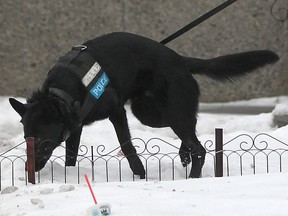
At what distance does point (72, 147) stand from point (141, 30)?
659 centimetres

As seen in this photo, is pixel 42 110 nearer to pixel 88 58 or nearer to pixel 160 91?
pixel 88 58

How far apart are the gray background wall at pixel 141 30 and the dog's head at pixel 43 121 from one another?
255 inches

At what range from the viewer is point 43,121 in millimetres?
4445

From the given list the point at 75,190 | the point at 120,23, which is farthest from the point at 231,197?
the point at 120,23

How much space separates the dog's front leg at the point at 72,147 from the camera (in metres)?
4.86

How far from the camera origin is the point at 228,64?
5039mm

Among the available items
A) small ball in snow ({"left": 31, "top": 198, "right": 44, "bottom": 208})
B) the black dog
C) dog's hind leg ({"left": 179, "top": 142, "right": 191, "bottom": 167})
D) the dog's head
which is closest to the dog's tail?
the black dog

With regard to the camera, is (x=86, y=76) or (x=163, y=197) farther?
(x=86, y=76)

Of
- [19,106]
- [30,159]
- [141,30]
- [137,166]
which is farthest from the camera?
[141,30]

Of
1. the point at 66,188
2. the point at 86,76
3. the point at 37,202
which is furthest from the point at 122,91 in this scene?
the point at 37,202

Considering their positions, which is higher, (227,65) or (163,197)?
(227,65)

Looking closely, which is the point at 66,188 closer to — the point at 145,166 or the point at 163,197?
the point at 163,197

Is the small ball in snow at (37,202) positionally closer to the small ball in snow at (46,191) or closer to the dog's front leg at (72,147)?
the small ball in snow at (46,191)

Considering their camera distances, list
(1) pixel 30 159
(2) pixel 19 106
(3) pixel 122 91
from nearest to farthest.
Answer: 1. (1) pixel 30 159
2. (2) pixel 19 106
3. (3) pixel 122 91
